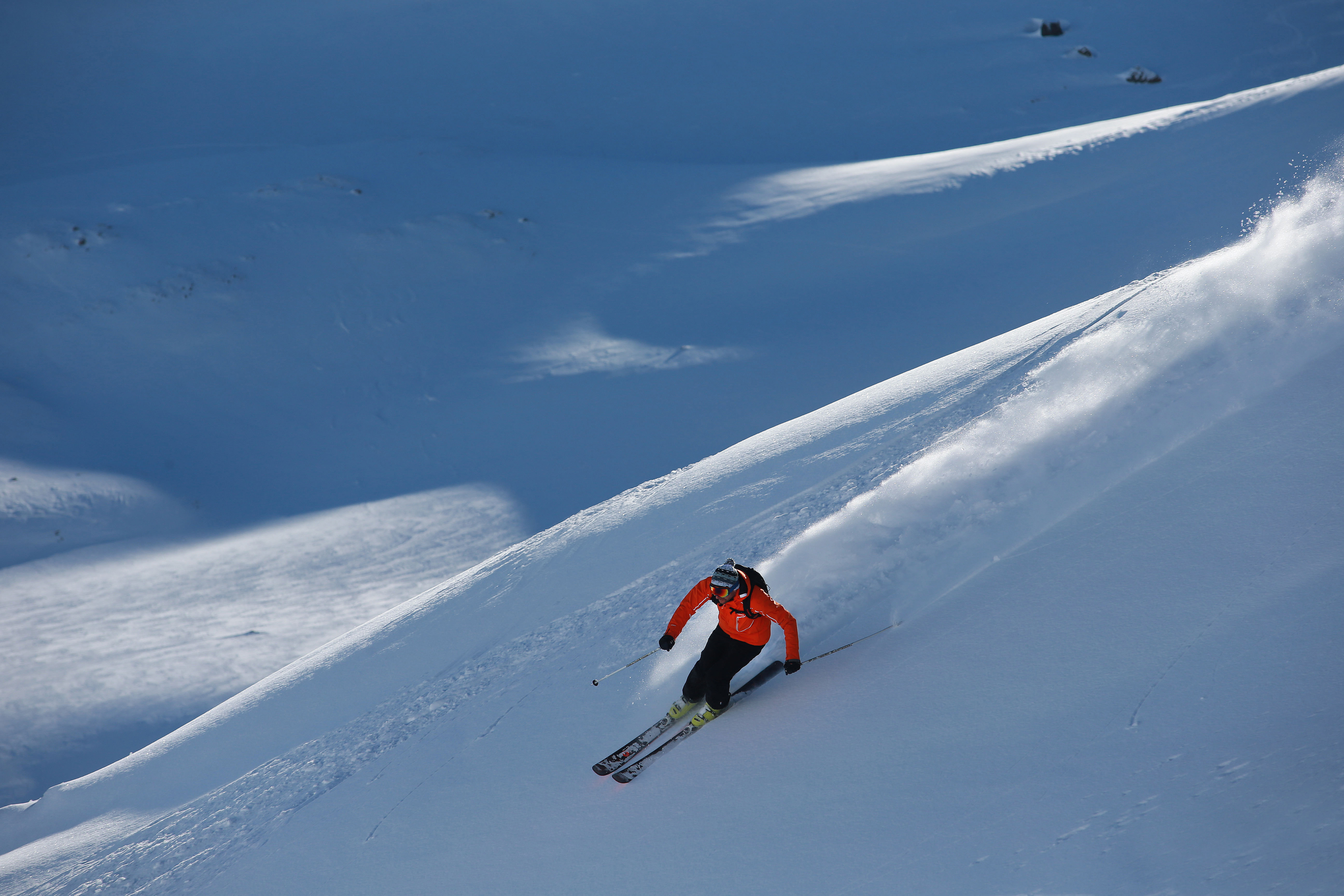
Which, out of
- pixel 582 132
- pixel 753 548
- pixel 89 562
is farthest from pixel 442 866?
pixel 582 132

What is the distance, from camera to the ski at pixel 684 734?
17.1 ft

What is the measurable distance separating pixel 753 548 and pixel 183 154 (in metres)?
23.7

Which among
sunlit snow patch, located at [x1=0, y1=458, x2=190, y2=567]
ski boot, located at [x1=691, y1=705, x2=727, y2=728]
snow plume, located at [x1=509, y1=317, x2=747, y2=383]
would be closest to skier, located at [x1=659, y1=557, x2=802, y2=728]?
ski boot, located at [x1=691, y1=705, x2=727, y2=728]

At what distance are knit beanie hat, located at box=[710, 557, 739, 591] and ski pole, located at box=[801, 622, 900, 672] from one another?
89 centimetres

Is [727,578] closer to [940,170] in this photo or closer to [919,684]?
→ [919,684]

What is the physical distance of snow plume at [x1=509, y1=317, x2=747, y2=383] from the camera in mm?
14773

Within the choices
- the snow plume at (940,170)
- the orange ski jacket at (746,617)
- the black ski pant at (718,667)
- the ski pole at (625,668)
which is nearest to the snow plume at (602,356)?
the snow plume at (940,170)

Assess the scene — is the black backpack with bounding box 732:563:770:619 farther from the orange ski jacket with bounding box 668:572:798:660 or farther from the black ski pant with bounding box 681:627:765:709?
the black ski pant with bounding box 681:627:765:709

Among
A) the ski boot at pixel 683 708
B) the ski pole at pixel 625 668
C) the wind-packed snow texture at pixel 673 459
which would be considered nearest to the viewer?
the wind-packed snow texture at pixel 673 459

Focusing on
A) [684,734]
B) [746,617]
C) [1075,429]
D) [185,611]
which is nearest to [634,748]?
[684,734]

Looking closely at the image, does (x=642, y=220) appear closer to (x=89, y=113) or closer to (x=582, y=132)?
(x=582, y=132)

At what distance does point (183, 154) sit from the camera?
23.5m

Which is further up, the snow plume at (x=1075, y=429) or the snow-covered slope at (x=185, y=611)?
the snow-covered slope at (x=185, y=611)

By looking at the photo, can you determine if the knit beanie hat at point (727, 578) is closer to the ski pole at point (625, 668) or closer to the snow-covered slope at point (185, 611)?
the ski pole at point (625, 668)
